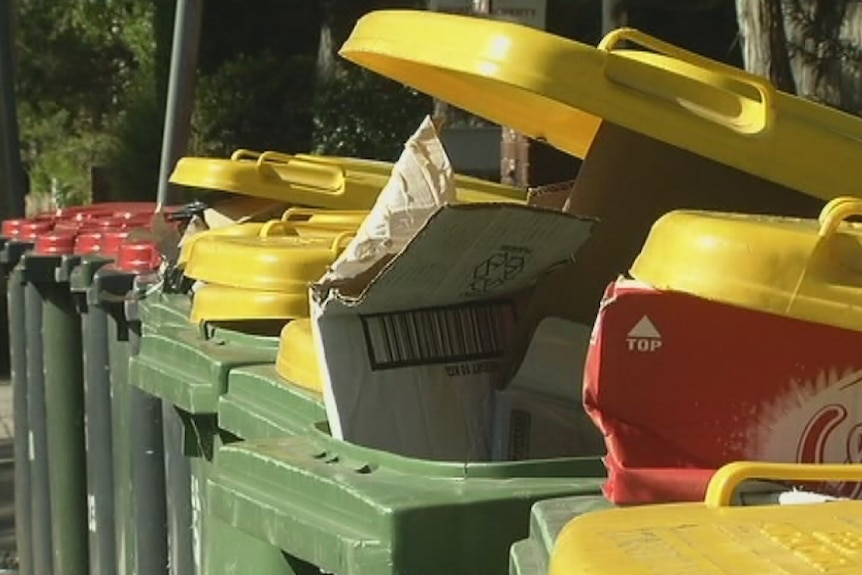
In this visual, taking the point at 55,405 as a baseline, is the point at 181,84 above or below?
above

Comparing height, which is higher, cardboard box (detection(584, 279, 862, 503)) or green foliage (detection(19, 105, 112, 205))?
cardboard box (detection(584, 279, 862, 503))

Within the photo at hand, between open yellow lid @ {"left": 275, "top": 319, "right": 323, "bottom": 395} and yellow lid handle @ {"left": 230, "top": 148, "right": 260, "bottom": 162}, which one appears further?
yellow lid handle @ {"left": 230, "top": 148, "right": 260, "bottom": 162}

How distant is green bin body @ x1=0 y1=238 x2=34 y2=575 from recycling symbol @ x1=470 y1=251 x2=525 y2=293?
12.6ft

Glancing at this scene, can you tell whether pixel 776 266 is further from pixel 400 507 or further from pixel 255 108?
pixel 255 108

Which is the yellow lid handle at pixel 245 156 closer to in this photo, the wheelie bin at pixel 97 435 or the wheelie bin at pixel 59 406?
the wheelie bin at pixel 97 435

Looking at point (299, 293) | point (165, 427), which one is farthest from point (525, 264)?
A: point (165, 427)

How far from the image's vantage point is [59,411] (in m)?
6.28

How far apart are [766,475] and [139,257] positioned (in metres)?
3.91

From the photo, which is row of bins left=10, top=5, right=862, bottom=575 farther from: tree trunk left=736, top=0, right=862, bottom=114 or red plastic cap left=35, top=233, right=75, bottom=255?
tree trunk left=736, top=0, right=862, bottom=114

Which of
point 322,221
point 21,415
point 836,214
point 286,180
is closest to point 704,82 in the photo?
point 836,214

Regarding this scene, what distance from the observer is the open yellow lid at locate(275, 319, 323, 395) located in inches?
134

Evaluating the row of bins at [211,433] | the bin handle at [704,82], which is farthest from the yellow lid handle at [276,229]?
the bin handle at [704,82]

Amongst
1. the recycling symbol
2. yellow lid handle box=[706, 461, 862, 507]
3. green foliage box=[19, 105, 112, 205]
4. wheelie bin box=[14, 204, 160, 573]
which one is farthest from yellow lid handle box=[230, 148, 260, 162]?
green foliage box=[19, 105, 112, 205]

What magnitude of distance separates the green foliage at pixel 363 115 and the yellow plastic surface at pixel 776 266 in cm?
1709
